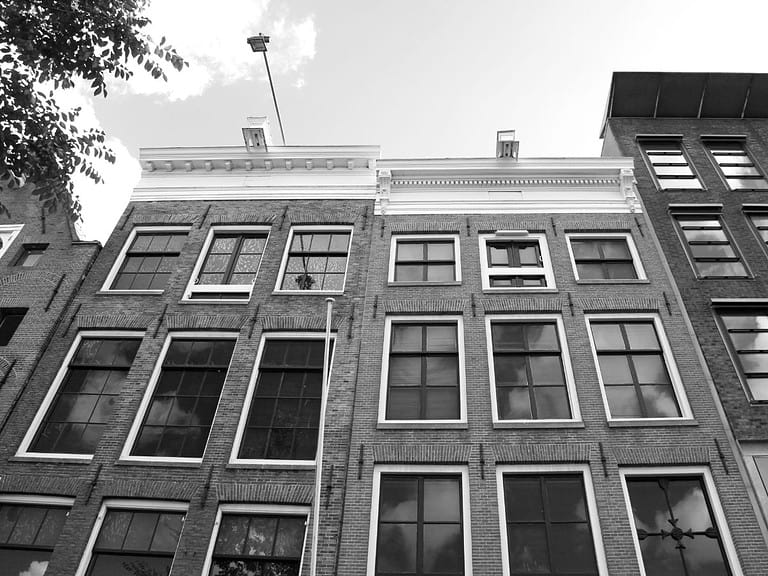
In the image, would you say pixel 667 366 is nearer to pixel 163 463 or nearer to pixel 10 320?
pixel 163 463

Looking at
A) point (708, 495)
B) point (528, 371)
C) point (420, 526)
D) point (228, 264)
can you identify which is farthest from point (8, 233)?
point (708, 495)

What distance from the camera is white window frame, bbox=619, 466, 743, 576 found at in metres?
9.90

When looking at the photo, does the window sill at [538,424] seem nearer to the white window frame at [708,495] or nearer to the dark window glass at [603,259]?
the white window frame at [708,495]

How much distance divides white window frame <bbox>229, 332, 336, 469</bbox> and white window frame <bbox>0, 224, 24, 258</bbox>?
8.53 metres

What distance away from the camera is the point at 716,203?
16594 mm

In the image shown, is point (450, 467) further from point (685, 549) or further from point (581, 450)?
point (685, 549)

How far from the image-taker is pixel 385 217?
16.5 m

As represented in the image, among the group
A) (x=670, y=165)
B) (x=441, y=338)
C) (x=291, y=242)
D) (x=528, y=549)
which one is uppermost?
(x=670, y=165)

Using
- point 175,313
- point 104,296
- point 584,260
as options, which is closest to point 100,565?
point 175,313

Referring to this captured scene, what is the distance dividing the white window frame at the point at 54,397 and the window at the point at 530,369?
8722 millimetres

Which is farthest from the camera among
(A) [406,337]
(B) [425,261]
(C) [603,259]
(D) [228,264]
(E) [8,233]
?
(E) [8,233]

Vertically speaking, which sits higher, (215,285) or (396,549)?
(215,285)

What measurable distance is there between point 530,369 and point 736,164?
38.0 feet

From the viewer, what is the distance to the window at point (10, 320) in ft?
47.2
